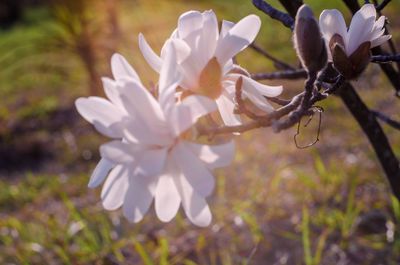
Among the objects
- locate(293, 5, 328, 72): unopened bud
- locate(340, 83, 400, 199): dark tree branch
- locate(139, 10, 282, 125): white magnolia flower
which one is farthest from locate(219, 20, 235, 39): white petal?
locate(340, 83, 400, 199): dark tree branch

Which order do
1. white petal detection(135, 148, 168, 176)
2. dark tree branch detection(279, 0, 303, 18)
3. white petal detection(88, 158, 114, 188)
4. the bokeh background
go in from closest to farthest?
white petal detection(135, 148, 168, 176) → white petal detection(88, 158, 114, 188) → dark tree branch detection(279, 0, 303, 18) → the bokeh background

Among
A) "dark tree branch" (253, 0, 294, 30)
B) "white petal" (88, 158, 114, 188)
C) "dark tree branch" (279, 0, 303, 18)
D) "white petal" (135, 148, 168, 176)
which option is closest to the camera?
"white petal" (135, 148, 168, 176)

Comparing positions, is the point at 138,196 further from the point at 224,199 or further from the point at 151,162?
the point at 224,199

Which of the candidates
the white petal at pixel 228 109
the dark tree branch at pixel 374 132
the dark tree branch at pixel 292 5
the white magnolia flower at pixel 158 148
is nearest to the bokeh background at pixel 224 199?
the dark tree branch at pixel 374 132

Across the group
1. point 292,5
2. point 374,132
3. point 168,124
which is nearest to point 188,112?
point 168,124

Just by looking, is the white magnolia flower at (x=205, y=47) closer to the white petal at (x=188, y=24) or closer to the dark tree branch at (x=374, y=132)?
the white petal at (x=188, y=24)

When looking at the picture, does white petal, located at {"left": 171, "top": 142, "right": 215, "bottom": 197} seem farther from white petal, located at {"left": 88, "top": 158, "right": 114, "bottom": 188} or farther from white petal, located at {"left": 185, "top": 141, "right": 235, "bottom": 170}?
white petal, located at {"left": 88, "top": 158, "right": 114, "bottom": 188}
